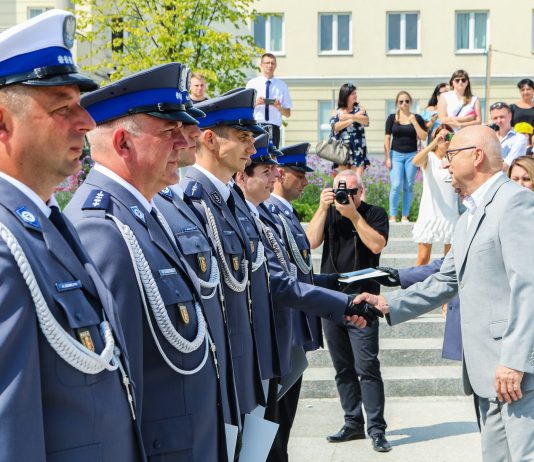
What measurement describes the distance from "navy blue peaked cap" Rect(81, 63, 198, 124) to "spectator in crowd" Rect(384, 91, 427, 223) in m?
9.36

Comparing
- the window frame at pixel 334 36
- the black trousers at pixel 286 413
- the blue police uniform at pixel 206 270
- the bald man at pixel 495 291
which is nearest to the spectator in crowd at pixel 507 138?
the black trousers at pixel 286 413

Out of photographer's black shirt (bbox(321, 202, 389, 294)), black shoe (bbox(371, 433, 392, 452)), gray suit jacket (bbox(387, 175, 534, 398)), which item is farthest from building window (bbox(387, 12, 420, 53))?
gray suit jacket (bbox(387, 175, 534, 398))

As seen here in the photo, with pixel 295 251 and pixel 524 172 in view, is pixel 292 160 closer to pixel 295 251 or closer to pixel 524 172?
pixel 295 251

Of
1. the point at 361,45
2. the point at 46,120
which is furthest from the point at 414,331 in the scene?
the point at 361,45

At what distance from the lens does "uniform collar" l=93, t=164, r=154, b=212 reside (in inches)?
122

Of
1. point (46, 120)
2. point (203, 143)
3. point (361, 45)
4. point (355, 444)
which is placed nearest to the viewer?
point (46, 120)

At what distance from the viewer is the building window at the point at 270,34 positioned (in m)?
36.2

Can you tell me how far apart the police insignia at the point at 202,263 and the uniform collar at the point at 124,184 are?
55 cm

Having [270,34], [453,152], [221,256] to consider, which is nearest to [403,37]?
[270,34]

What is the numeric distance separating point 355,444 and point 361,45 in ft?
100

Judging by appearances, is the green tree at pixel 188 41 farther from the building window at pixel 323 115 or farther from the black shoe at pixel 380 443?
the building window at pixel 323 115

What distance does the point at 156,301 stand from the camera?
2906 millimetres

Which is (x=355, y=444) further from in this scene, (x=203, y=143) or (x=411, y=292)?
(x=203, y=143)

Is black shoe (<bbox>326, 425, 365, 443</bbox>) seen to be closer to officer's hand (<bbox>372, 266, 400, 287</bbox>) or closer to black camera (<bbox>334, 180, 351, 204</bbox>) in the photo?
officer's hand (<bbox>372, 266, 400, 287</bbox>)
